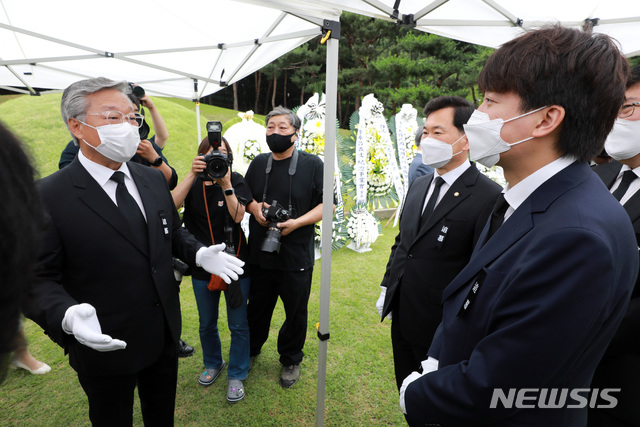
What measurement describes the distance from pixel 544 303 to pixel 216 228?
226cm

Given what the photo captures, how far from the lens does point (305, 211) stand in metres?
2.96

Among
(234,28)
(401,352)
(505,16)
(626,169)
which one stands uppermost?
(505,16)

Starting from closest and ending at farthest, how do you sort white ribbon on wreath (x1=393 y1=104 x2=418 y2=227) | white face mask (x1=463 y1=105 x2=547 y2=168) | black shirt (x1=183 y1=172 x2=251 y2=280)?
white face mask (x1=463 y1=105 x2=547 y2=168) → black shirt (x1=183 y1=172 x2=251 y2=280) → white ribbon on wreath (x1=393 y1=104 x2=418 y2=227)

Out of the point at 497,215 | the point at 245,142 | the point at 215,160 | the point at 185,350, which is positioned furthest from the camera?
the point at 245,142

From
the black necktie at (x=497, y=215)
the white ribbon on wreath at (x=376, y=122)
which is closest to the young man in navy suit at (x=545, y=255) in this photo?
the black necktie at (x=497, y=215)

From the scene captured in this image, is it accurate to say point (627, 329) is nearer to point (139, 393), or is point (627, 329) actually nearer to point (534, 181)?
point (534, 181)

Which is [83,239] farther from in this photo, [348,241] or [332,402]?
[348,241]

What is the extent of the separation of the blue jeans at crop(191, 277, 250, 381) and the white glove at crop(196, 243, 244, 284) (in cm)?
83

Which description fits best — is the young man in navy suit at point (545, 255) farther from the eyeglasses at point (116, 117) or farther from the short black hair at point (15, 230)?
the eyeglasses at point (116, 117)

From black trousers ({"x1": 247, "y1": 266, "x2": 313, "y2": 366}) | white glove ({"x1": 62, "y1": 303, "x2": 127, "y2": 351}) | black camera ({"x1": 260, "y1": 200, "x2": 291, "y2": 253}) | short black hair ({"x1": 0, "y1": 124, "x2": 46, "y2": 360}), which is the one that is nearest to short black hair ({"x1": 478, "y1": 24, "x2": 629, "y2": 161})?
short black hair ({"x1": 0, "y1": 124, "x2": 46, "y2": 360})

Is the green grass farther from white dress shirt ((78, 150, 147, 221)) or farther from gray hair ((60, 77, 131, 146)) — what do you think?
gray hair ((60, 77, 131, 146))

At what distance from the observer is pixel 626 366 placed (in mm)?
1416

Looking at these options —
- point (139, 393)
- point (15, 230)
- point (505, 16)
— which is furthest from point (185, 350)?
point (505, 16)

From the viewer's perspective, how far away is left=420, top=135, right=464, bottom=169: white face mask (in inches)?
82.0
